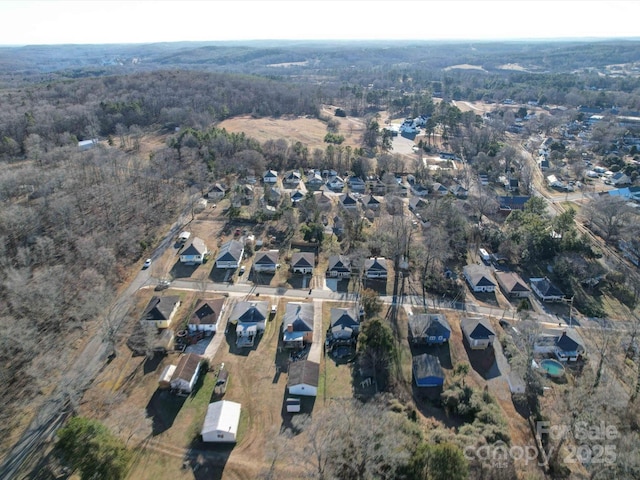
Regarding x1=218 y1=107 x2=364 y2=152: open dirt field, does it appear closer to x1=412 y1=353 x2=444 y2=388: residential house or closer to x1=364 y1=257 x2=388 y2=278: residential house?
x1=364 y1=257 x2=388 y2=278: residential house

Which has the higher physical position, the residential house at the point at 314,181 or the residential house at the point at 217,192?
the residential house at the point at 217,192

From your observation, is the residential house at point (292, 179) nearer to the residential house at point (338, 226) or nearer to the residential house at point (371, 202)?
the residential house at point (371, 202)

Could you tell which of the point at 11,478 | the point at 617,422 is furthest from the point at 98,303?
the point at 617,422

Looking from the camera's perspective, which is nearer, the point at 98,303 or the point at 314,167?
the point at 98,303

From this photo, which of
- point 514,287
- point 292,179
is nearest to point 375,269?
point 514,287

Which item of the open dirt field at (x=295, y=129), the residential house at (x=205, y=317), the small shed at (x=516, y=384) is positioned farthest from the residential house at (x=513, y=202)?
the residential house at (x=205, y=317)

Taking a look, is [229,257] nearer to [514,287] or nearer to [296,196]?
[296,196]

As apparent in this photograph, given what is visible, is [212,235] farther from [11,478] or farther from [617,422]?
[617,422]
